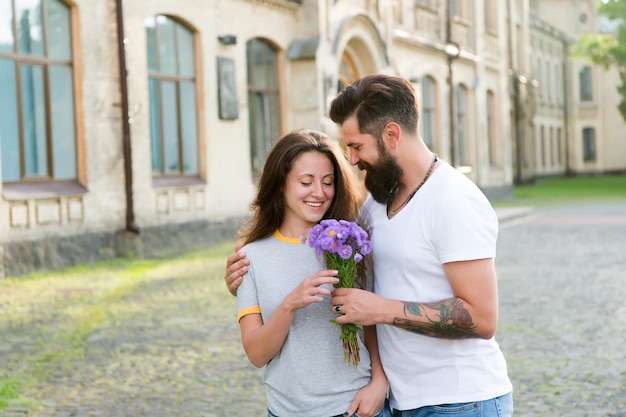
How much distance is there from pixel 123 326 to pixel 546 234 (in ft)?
38.7

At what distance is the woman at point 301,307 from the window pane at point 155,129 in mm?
14171

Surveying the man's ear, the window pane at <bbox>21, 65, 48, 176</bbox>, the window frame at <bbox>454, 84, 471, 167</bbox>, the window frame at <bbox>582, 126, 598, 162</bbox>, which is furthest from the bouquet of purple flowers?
the window frame at <bbox>582, 126, 598, 162</bbox>

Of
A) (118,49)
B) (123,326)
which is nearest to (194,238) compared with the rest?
(118,49)

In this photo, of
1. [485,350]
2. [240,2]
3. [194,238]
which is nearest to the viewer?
[485,350]

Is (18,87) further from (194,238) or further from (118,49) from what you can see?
(194,238)

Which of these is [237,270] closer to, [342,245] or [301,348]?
[301,348]

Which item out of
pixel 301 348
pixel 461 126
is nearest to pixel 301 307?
pixel 301 348

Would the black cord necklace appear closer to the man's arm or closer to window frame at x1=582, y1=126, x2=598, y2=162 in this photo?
the man's arm

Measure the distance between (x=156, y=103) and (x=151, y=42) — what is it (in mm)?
1045

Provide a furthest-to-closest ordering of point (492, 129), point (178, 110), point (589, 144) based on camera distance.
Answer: point (589, 144) < point (492, 129) < point (178, 110)

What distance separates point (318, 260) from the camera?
292cm

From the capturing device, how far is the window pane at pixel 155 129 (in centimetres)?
1691

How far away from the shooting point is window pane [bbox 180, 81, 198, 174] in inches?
699

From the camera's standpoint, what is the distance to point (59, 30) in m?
14.8
